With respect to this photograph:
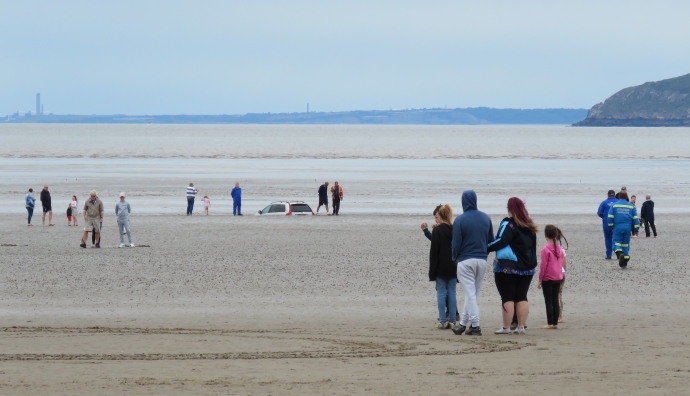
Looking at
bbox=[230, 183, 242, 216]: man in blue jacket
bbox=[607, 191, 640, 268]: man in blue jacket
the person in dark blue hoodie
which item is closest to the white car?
bbox=[230, 183, 242, 216]: man in blue jacket

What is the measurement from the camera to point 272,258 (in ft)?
64.4

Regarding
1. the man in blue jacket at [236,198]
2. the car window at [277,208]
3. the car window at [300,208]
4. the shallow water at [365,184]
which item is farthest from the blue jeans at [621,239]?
the shallow water at [365,184]

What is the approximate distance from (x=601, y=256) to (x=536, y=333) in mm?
10006

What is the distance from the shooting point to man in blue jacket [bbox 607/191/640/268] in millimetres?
17125

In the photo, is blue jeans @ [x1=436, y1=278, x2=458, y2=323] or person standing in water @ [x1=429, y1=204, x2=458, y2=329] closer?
person standing in water @ [x1=429, y1=204, x2=458, y2=329]

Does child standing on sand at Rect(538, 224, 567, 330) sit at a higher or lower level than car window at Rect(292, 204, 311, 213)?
higher

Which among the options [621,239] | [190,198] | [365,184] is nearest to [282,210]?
[190,198]

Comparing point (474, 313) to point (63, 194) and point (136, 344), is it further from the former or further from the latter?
point (63, 194)

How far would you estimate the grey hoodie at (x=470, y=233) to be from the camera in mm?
9969

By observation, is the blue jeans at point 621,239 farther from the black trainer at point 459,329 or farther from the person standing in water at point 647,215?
the black trainer at point 459,329

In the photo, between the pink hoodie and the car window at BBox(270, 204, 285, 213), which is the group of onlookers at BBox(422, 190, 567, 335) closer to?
the pink hoodie

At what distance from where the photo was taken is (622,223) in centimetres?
1711

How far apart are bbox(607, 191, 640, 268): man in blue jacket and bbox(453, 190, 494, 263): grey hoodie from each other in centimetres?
787

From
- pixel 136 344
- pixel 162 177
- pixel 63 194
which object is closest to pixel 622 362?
pixel 136 344
